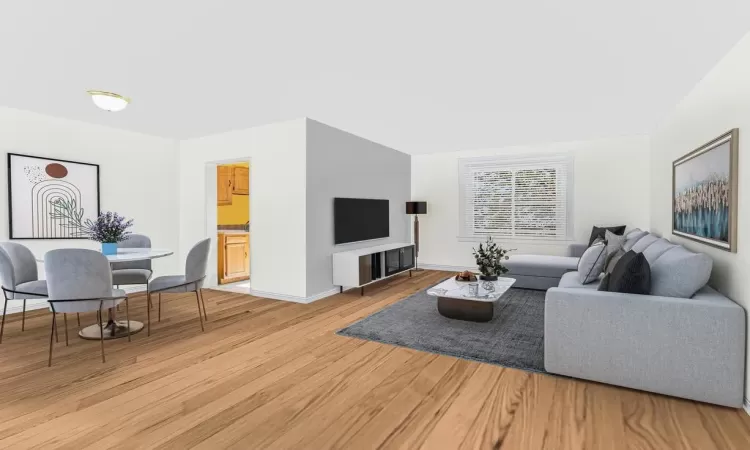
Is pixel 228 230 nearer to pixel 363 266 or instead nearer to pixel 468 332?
pixel 363 266

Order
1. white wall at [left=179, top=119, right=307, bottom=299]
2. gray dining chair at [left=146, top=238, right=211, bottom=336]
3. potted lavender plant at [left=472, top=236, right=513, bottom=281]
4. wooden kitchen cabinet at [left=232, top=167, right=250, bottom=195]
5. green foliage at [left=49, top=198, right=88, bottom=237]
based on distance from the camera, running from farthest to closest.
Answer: wooden kitchen cabinet at [left=232, top=167, right=250, bottom=195], white wall at [left=179, top=119, right=307, bottom=299], green foliage at [left=49, top=198, right=88, bottom=237], potted lavender plant at [left=472, top=236, right=513, bottom=281], gray dining chair at [left=146, top=238, right=211, bottom=336]

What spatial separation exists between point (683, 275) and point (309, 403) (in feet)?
8.09

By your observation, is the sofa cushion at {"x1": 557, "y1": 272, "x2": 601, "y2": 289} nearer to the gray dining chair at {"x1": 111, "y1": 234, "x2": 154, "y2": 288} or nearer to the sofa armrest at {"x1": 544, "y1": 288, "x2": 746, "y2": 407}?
the sofa armrest at {"x1": 544, "y1": 288, "x2": 746, "y2": 407}

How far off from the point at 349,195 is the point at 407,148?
194 centimetres

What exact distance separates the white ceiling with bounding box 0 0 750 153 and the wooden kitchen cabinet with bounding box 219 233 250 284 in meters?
1.95

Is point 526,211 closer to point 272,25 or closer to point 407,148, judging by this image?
point 407,148

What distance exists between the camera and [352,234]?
5523mm

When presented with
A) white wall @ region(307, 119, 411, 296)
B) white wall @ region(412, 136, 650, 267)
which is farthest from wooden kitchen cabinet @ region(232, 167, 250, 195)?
white wall @ region(412, 136, 650, 267)

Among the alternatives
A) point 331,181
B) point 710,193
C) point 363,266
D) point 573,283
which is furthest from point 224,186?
point 710,193

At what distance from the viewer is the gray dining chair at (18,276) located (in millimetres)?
3211

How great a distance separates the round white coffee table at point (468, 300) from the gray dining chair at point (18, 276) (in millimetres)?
3579

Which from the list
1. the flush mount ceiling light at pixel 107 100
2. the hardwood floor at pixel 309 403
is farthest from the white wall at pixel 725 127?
the flush mount ceiling light at pixel 107 100

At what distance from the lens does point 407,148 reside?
22.5 feet

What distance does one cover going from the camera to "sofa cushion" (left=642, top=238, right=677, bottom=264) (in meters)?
3.00
